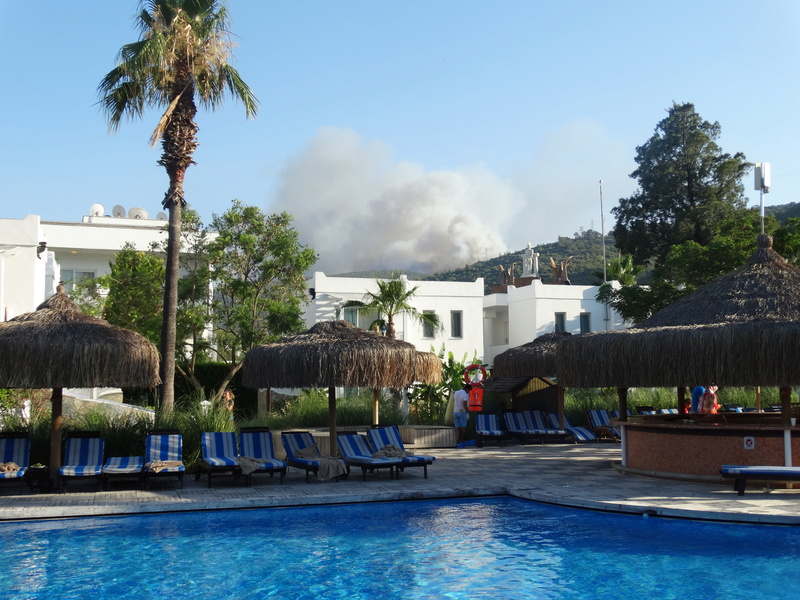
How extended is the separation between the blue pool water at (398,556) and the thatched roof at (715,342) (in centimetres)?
351

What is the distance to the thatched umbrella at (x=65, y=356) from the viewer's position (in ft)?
41.4

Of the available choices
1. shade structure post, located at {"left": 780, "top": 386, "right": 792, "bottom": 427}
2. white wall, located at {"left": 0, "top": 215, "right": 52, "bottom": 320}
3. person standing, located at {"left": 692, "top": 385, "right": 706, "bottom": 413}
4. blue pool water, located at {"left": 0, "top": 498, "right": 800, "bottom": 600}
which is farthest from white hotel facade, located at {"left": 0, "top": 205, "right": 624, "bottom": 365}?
blue pool water, located at {"left": 0, "top": 498, "right": 800, "bottom": 600}

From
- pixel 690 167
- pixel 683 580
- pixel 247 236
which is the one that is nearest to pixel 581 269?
pixel 690 167

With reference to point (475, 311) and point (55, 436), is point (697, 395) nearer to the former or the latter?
point (55, 436)

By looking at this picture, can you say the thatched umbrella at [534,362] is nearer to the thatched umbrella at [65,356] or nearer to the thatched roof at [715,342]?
the thatched roof at [715,342]

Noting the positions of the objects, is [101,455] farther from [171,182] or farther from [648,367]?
[648,367]

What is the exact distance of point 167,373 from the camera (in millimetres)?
18000

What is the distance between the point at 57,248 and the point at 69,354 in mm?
31764

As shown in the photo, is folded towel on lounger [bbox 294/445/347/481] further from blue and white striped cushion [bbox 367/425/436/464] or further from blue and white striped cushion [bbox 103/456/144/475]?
blue and white striped cushion [bbox 103/456/144/475]

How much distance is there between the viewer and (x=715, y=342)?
13367 millimetres

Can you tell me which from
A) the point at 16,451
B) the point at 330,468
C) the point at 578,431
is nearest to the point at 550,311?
the point at 578,431

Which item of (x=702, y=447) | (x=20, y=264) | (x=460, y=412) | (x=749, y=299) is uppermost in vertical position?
(x=20, y=264)

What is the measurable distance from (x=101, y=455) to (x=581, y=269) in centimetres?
6151

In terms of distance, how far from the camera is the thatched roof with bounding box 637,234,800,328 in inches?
544
